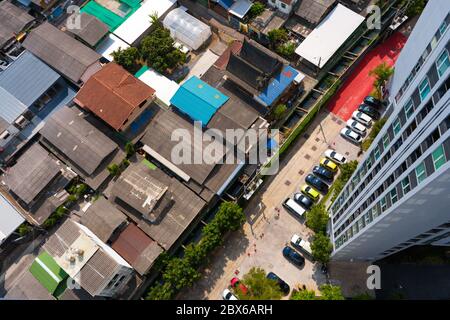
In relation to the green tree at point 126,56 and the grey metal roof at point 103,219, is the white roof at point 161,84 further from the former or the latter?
the grey metal roof at point 103,219

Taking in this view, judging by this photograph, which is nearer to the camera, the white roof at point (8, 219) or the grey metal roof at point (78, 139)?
the white roof at point (8, 219)

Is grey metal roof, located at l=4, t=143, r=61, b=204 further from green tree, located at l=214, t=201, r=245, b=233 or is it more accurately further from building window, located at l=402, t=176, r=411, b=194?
building window, located at l=402, t=176, r=411, b=194

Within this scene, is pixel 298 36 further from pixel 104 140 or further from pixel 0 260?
pixel 0 260

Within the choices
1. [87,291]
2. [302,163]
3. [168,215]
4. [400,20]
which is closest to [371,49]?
[400,20]

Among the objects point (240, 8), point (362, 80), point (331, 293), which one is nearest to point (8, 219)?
point (331, 293)

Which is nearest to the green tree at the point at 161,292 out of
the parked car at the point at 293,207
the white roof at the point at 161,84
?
the parked car at the point at 293,207

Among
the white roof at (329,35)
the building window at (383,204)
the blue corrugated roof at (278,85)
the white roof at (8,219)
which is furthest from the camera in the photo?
the white roof at (329,35)

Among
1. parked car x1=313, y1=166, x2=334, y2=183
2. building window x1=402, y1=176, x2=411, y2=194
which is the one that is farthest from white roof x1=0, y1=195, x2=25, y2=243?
building window x1=402, y1=176, x2=411, y2=194
